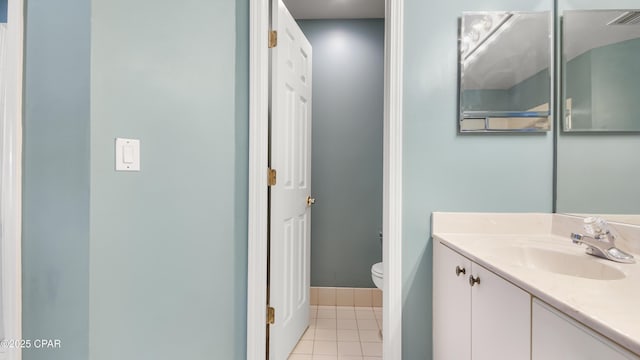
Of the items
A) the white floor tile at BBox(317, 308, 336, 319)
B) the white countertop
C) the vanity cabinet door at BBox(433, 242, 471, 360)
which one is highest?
the white countertop

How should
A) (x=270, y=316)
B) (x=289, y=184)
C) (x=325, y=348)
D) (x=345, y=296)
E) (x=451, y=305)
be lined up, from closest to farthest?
(x=451, y=305) < (x=270, y=316) < (x=289, y=184) < (x=325, y=348) < (x=345, y=296)

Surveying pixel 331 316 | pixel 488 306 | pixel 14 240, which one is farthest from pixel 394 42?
pixel 331 316

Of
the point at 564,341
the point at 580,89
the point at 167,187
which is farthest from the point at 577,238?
the point at 167,187

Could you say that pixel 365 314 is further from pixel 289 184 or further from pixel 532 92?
pixel 532 92

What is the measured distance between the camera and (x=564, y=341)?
0.58 metres

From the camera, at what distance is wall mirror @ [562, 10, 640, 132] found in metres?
0.98

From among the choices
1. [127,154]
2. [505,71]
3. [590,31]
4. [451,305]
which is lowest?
[451,305]

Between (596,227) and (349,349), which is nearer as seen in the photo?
(596,227)

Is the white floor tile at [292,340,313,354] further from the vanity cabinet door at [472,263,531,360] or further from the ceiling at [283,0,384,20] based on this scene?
the ceiling at [283,0,384,20]

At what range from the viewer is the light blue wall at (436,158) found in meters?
1.37

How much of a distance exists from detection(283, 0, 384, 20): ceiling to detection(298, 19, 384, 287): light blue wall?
57mm

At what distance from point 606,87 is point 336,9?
1.93m

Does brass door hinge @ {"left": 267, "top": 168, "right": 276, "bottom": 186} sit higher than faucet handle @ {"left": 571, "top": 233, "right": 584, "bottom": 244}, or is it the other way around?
brass door hinge @ {"left": 267, "top": 168, "right": 276, "bottom": 186}

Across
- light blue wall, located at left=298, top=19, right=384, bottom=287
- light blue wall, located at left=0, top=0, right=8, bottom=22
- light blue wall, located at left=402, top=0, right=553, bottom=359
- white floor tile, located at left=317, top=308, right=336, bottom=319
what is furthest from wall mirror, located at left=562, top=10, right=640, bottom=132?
light blue wall, located at left=0, top=0, right=8, bottom=22
